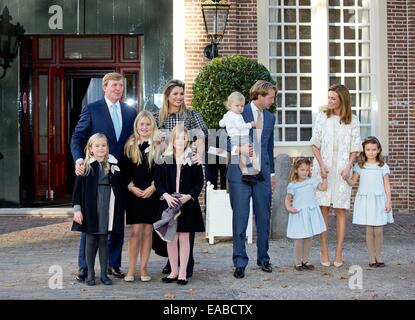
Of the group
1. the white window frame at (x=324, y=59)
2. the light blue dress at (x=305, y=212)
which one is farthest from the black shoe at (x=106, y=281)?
the white window frame at (x=324, y=59)

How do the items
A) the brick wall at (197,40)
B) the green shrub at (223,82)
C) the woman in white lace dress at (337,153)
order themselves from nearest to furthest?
1. the woman in white lace dress at (337,153)
2. the green shrub at (223,82)
3. the brick wall at (197,40)

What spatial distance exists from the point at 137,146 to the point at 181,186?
548mm

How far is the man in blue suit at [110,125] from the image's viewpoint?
25.7ft

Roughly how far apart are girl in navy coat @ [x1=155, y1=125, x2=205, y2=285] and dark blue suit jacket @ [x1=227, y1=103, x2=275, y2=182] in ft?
1.66

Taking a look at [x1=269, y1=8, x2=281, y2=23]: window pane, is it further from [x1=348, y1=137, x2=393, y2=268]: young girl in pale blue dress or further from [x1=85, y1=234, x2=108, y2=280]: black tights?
[x1=85, y1=234, x2=108, y2=280]: black tights

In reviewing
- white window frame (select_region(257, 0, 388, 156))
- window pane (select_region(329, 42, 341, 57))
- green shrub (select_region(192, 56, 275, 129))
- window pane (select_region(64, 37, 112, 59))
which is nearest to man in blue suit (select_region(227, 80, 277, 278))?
green shrub (select_region(192, 56, 275, 129))

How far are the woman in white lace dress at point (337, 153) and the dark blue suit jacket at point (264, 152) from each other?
0.59 meters

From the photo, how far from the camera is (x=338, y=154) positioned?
8.59 metres

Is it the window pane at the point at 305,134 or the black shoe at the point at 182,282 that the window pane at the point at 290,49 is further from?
the black shoe at the point at 182,282

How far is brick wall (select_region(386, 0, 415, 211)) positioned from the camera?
48.4ft

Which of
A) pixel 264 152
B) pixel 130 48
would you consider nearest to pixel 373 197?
pixel 264 152

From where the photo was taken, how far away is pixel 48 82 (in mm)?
15867

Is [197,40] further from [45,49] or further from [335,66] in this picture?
[45,49]

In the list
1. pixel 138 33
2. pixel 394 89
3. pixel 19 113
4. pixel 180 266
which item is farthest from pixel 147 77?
pixel 180 266
